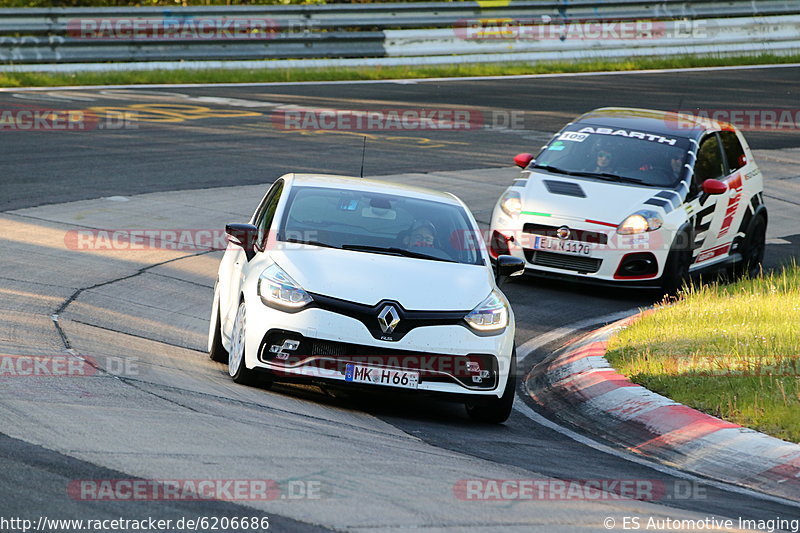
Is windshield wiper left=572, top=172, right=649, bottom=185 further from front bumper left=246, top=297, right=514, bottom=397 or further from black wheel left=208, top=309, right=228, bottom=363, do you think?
front bumper left=246, top=297, right=514, bottom=397

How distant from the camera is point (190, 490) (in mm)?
5383

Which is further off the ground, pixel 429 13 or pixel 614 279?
pixel 429 13

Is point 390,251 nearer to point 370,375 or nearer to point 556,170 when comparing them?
point 370,375

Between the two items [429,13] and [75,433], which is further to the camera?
[429,13]

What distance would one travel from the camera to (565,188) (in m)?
12.8

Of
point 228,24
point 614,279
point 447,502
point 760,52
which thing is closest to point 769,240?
point 614,279

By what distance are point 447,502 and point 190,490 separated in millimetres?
1174

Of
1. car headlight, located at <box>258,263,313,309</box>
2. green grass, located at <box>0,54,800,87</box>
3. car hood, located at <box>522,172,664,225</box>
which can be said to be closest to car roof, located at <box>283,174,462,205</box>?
car headlight, located at <box>258,263,313,309</box>

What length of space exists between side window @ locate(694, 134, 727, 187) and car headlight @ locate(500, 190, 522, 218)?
1953 mm

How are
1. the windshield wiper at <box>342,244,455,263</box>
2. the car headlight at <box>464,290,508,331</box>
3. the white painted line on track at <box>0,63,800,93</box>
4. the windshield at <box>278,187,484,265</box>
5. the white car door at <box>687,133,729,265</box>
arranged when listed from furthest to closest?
the white painted line on track at <box>0,63,800,93</box> → the white car door at <box>687,133,729,265</box> → the windshield at <box>278,187,484,265</box> → the windshield wiper at <box>342,244,455,263</box> → the car headlight at <box>464,290,508,331</box>

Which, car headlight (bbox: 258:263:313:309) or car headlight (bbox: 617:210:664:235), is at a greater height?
car headlight (bbox: 258:263:313:309)

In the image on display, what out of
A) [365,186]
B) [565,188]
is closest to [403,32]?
[565,188]

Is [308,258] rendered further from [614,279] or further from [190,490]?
[614,279]

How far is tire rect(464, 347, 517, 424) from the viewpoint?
7828mm
